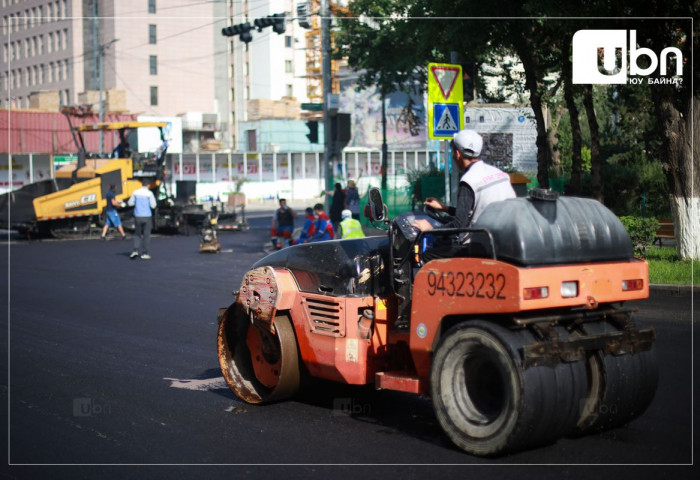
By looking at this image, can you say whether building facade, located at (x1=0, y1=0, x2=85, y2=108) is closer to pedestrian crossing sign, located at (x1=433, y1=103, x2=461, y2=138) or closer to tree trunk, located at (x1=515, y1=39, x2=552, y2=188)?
tree trunk, located at (x1=515, y1=39, x2=552, y2=188)

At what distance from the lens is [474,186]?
251 inches

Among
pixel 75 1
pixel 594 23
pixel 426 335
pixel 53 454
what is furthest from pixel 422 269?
pixel 75 1

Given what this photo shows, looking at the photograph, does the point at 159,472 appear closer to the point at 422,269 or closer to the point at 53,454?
the point at 53,454

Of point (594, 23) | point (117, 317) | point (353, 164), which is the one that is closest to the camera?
point (117, 317)

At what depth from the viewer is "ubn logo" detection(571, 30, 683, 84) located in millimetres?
17125

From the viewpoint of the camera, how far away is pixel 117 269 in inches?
826

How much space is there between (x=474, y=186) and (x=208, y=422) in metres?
2.72

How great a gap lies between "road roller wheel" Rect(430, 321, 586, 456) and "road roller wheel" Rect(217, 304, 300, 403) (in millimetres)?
1599

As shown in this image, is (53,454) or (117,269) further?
(117,269)

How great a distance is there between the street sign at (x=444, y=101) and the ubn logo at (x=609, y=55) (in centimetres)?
284

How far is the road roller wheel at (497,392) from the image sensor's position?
557 cm

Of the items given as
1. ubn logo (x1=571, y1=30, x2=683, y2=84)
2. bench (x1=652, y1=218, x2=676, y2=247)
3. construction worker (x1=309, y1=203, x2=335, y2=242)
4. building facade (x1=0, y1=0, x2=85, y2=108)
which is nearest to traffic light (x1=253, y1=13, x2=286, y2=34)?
construction worker (x1=309, y1=203, x2=335, y2=242)

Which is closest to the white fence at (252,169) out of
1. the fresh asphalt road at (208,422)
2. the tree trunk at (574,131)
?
the tree trunk at (574,131)

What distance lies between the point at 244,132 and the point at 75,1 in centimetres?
2081
